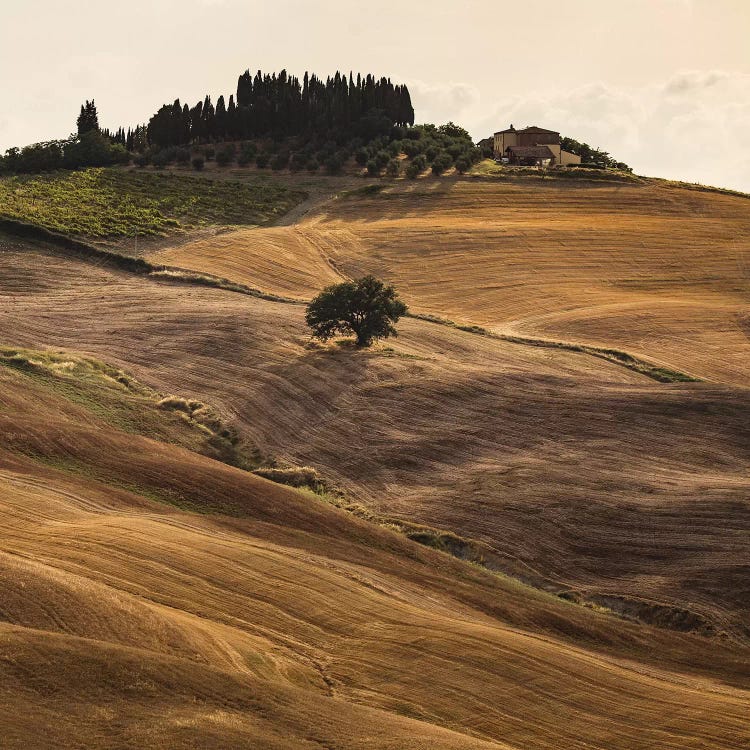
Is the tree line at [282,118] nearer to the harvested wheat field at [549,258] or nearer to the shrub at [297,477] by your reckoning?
the harvested wheat field at [549,258]

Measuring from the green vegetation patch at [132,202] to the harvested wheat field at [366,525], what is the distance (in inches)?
481

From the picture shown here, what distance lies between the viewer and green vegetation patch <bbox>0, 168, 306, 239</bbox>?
99.6 m

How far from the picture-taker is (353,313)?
233 ft

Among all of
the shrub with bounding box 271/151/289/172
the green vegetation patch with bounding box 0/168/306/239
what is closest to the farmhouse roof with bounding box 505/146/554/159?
the shrub with bounding box 271/151/289/172

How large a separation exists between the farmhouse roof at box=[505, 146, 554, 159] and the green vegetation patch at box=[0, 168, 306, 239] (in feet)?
98.4

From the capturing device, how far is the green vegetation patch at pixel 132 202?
99562 mm

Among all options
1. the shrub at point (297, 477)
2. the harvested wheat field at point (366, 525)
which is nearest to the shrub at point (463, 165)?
the harvested wheat field at point (366, 525)

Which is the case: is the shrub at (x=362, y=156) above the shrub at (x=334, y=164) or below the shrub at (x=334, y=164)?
above

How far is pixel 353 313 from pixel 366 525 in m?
27.6

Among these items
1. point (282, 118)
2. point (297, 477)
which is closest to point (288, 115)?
point (282, 118)

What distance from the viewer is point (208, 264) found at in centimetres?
9225

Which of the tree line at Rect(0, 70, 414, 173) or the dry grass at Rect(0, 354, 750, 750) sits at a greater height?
the tree line at Rect(0, 70, 414, 173)

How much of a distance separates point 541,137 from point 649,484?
99706mm

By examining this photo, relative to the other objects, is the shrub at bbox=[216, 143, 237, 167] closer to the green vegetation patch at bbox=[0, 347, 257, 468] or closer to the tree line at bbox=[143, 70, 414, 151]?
the tree line at bbox=[143, 70, 414, 151]
